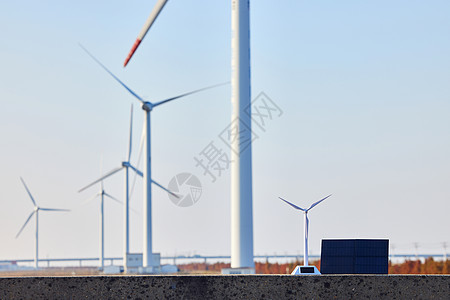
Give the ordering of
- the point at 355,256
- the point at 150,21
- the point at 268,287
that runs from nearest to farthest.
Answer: the point at 268,287, the point at 355,256, the point at 150,21

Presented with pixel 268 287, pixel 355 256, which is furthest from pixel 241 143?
pixel 268 287

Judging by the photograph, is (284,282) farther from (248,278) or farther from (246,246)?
(246,246)

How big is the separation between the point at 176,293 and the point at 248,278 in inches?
43.1

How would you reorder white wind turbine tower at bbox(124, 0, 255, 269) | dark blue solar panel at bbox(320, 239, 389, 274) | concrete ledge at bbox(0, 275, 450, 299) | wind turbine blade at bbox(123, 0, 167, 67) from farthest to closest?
wind turbine blade at bbox(123, 0, 167, 67) < white wind turbine tower at bbox(124, 0, 255, 269) < dark blue solar panel at bbox(320, 239, 389, 274) < concrete ledge at bbox(0, 275, 450, 299)

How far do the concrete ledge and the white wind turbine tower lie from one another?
47.1 meters

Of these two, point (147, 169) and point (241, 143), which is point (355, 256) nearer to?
point (241, 143)

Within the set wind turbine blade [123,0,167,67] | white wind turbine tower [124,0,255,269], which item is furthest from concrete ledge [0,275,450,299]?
wind turbine blade [123,0,167,67]

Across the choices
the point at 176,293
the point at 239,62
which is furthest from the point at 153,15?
the point at 176,293

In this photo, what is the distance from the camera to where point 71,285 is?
1066 centimetres

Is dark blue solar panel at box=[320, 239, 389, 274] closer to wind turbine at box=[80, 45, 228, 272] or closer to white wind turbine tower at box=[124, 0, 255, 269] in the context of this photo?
white wind turbine tower at box=[124, 0, 255, 269]

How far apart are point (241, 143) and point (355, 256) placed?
44.6 m

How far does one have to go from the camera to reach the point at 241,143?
59.6m

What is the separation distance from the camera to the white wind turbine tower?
58500 mm

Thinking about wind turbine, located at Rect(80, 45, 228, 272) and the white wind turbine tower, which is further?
wind turbine, located at Rect(80, 45, 228, 272)
